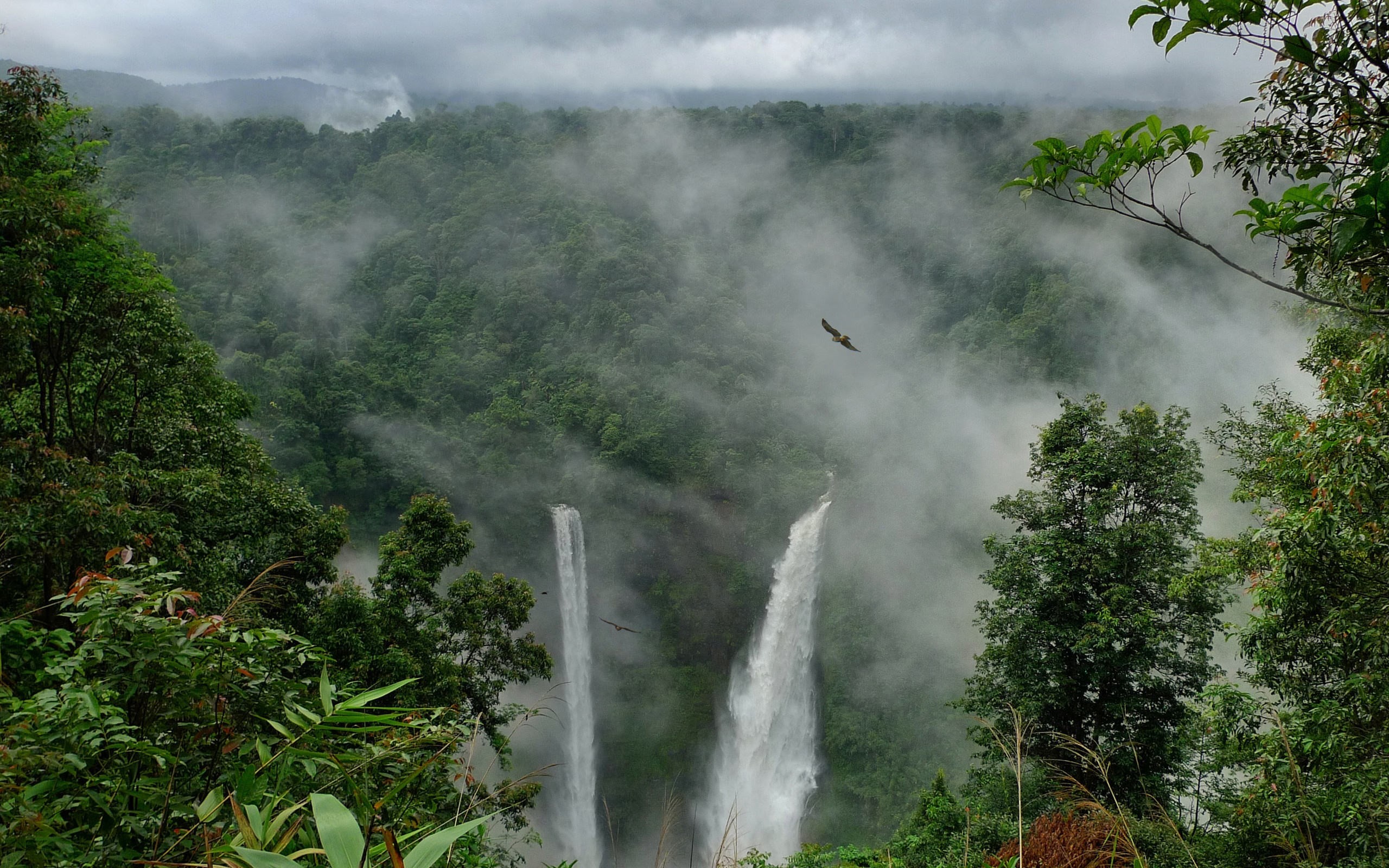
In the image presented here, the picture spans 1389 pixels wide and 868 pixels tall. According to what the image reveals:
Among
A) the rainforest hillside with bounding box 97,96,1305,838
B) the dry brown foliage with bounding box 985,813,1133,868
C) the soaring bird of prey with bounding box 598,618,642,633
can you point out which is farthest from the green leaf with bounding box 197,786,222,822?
the rainforest hillside with bounding box 97,96,1305,838

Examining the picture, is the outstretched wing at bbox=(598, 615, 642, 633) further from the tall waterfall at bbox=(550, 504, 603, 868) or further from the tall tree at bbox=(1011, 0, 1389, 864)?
the tall tree at bbox=(1011, 0, 1389, 864)

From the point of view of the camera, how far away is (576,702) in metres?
30.2

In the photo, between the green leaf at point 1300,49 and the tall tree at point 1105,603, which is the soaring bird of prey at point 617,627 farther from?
the green leaf at point 1300,49

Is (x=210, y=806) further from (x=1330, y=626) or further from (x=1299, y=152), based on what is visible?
(x=1330, y=626)

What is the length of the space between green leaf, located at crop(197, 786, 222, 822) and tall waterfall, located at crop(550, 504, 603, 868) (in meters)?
27.7

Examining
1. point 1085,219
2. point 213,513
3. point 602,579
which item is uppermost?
point 1085,219

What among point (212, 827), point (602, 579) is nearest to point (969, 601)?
point (602, 579)

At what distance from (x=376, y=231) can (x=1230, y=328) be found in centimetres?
6124

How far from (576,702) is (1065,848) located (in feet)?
98.5

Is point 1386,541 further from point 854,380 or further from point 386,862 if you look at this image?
point 854,380

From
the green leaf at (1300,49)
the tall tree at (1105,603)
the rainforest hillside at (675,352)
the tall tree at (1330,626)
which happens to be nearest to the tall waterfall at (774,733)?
the rainforest hillside at (675,352)

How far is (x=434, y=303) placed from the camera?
52781 mm

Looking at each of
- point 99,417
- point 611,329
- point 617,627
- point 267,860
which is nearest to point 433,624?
point 617,627

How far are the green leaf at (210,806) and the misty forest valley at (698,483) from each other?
2cm
